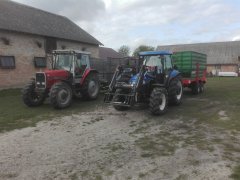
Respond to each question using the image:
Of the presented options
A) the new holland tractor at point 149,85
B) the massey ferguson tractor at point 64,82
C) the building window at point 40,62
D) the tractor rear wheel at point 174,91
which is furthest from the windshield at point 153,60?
the building window at point 40,62

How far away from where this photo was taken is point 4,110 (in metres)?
11.5

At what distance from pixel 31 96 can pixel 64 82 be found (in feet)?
5.24

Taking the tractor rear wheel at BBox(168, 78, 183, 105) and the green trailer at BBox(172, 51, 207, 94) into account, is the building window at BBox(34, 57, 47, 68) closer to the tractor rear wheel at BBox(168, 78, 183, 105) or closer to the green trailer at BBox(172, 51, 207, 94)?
the green trailer at BBox(172, 51, 207, 94)

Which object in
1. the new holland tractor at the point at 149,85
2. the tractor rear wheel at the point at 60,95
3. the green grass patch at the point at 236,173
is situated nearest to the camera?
the green grass patch at the point at 236,173

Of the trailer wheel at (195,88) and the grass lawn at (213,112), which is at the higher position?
the trailer wheel at (195,88)

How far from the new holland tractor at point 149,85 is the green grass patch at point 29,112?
5.61 ft

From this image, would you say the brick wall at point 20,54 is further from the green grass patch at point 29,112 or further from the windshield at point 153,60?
the windshield at point 153,60

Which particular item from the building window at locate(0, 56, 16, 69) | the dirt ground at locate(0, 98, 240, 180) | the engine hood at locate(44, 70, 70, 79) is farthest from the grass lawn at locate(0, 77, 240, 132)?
the building window at locate(0, 56, 16, 69)

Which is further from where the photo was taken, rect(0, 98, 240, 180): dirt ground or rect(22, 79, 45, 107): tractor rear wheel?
rect(22, 79, 45, 107): tractor rear wheel

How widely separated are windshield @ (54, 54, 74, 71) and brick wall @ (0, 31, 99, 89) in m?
7.90

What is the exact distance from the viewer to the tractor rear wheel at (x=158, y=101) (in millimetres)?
9758

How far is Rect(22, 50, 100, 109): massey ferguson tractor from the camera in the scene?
11603 millimetres

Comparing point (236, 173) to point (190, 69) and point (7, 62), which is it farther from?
point (7, 62)

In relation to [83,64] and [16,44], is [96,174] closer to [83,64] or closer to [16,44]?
[83,64]
